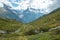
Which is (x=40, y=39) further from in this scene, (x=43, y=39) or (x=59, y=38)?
(x=59, y=38)

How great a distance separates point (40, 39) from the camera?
57906 millimetres

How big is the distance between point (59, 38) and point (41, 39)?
10.6m

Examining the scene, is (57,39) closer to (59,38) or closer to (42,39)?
(59,38)

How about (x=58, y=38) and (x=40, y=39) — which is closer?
(x=40, y=39)

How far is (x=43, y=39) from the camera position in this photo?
57125 millimetres

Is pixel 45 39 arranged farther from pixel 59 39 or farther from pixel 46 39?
pixel 59 39

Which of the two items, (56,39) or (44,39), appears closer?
(44,39)

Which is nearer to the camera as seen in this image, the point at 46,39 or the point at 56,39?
the point at 46,39

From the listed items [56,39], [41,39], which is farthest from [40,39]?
[56,39]

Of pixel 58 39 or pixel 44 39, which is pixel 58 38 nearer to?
pixel 58 39

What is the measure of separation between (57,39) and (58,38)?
184 cm

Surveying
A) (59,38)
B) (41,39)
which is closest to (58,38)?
(59,38)

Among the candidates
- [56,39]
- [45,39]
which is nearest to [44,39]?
[45,39]

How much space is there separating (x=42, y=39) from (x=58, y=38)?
411 inches
